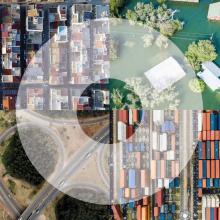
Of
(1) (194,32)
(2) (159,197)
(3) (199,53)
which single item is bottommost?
(2) (159,197)

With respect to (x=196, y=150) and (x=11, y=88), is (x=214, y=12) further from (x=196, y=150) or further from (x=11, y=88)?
(x=11, y=88)

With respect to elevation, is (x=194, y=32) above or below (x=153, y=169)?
above

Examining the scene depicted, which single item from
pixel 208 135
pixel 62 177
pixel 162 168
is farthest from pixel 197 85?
pixel 62 177

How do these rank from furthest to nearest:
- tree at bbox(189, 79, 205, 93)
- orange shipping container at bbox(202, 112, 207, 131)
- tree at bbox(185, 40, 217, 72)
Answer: orange shipping container at bbox(202, 112, 207, 131) → tree at bbox(189, 79, 205, 93) → tree at bbox(185, 40, 217, 72)

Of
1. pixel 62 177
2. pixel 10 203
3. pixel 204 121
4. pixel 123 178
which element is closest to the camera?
pixel 204 121

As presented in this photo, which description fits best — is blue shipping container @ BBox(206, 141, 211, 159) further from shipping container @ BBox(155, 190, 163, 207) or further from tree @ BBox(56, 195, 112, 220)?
tree @ BBox(56, 195, 112, 220)

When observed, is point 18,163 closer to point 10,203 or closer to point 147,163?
point 10,203

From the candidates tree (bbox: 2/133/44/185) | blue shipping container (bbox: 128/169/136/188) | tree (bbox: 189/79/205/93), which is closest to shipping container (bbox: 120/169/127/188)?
blue shipping container (bbox: 128/169/136/188)
